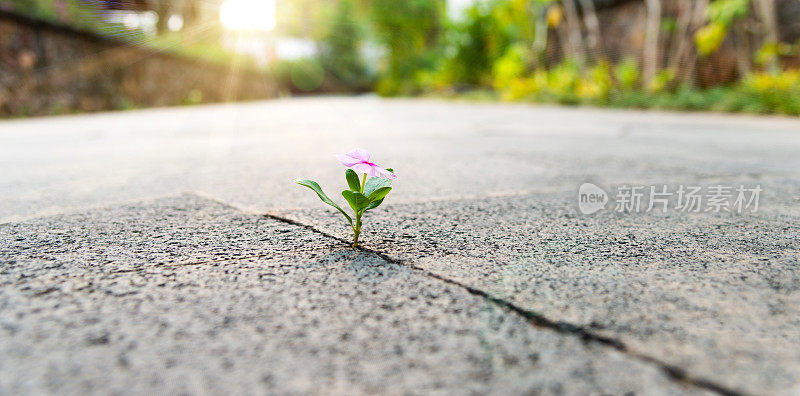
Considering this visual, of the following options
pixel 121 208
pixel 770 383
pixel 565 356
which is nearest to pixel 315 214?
pixel 121 208

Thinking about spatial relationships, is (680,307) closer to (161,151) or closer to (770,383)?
(770,383)

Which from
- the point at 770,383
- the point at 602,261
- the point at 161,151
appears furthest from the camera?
the point at 161,151

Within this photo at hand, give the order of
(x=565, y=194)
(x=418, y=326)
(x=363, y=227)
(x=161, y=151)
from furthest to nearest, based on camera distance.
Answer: (x=161, y=151) → (x=565, y=194) → (x=363, y=227) → (x=418, y=326)

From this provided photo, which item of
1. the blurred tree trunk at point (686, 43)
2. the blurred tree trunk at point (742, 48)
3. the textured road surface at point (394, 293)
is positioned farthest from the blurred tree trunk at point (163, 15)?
the textured road surface at point (394, 293)

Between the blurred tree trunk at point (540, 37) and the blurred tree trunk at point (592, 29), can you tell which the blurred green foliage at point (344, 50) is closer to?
the blurred tree trunk at point (540, 37)

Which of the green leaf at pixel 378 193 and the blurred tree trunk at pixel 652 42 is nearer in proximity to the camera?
the green leaf at pixel 378 193

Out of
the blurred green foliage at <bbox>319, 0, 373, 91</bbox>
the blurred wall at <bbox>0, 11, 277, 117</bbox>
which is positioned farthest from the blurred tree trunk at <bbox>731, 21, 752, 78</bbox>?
the blurred green foliage at <bbox>319, 0, 373, 91</bbox>

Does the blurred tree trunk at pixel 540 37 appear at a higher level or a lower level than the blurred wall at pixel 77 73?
higher
